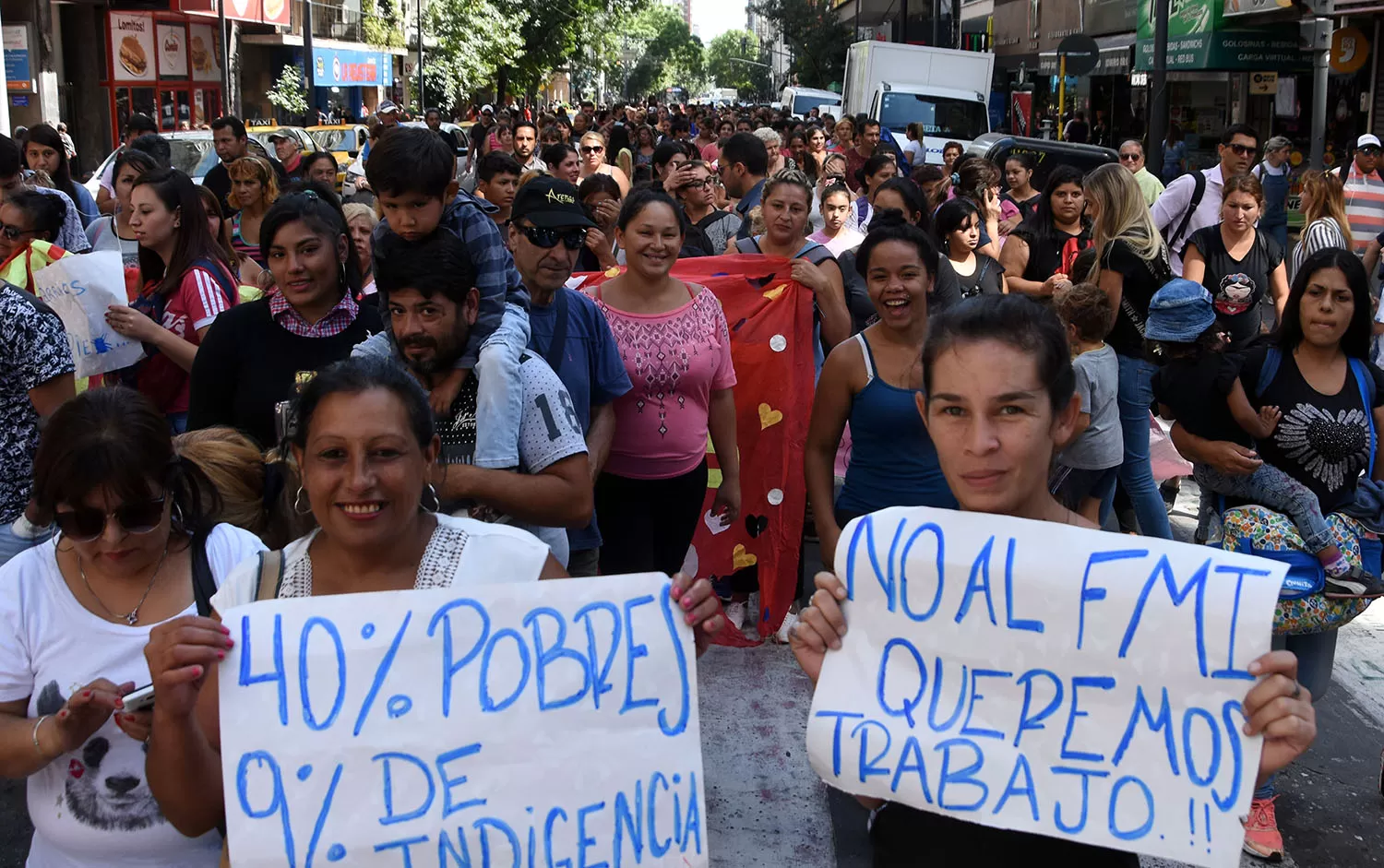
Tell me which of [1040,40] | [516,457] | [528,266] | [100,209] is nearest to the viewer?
[516,457]

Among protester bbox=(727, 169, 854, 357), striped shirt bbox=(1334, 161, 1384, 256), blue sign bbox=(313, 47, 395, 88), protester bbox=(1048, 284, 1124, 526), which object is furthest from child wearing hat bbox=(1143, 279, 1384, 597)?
blue sign bbox=(313, 47, 395, 88)

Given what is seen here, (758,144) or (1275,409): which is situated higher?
(758,144)

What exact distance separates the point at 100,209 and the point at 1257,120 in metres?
25.1

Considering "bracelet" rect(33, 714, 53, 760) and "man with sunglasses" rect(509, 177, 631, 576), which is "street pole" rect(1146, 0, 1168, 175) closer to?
"man with sunglasses" rect(509, 177, 631, 576)

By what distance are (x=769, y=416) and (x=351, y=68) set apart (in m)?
44.8

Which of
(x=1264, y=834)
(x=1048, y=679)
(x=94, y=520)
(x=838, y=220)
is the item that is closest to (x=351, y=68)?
(x=838, y=220)

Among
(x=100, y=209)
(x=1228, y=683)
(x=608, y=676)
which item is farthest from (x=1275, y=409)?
(x=100, y=209)

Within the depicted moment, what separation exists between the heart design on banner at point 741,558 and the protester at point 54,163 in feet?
19.8

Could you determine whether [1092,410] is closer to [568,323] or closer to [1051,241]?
[568,323]

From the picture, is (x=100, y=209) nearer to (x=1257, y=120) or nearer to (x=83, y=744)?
(x=83, y=744)

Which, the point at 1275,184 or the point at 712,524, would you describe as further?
Answer: the point at 1275,184

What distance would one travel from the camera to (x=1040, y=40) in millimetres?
46875

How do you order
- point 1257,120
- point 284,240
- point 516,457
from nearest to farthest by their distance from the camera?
point 516,457, point 284,240, point 1257,120

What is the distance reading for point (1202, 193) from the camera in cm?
1010
